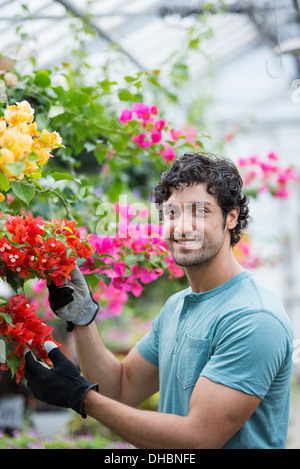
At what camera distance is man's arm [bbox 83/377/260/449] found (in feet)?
3.21

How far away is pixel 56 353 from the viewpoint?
3.26ft

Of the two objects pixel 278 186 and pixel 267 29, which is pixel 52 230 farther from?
pixel 267 29

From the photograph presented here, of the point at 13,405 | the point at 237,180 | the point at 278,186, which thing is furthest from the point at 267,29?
the point at 237,180

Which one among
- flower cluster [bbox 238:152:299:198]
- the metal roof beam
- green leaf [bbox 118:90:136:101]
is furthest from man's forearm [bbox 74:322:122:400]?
the metal roof beam

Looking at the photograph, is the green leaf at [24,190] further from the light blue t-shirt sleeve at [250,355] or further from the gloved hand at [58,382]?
the light blue t-shirt sleeve at [250,355]

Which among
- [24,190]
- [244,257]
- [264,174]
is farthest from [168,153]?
[244,257]

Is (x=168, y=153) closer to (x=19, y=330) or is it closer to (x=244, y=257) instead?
(x=19, y=330)

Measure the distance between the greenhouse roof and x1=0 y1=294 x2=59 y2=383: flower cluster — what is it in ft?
3.26

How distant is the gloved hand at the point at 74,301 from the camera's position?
1129mm

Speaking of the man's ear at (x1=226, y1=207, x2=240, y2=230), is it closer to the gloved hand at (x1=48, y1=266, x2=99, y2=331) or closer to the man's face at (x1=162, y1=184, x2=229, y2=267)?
the man's face at (x1=162, y1=184, x2=229, y2=267)

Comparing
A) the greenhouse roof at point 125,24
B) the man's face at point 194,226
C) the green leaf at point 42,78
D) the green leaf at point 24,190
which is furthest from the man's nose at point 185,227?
the greenhouse roof at point 125,24

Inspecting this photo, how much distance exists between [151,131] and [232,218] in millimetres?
391

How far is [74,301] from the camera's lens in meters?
1.20

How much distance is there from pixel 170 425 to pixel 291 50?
1651 mm
